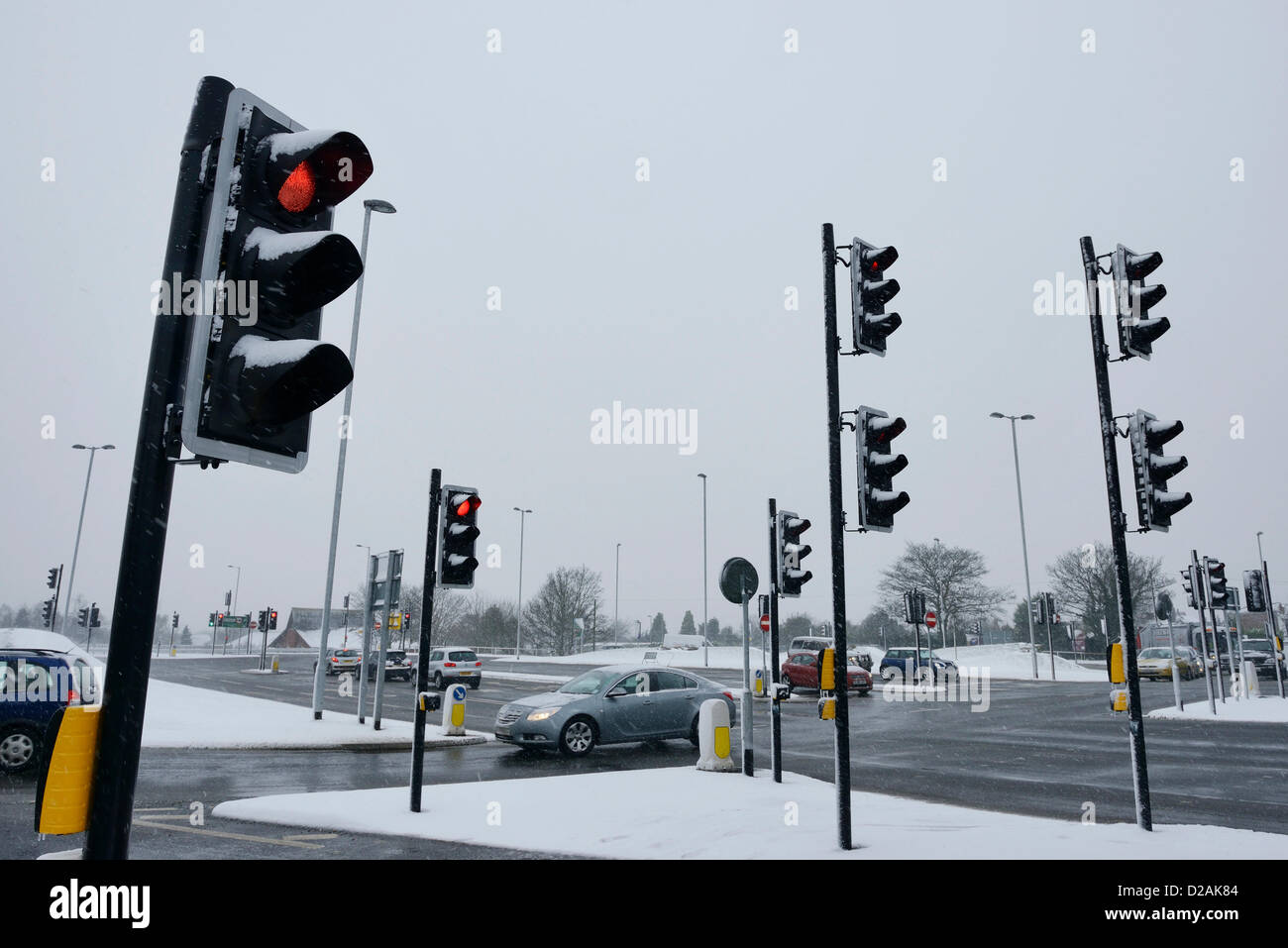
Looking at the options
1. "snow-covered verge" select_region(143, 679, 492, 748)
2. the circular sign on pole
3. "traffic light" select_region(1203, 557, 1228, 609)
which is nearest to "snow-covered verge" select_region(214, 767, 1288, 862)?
the circular sign on pole

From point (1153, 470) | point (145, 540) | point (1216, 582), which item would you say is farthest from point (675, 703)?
point (1216, 582)

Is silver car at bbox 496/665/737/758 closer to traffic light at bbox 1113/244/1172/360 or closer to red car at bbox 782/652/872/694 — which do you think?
traffic light at bbox 1113/244/1172/360

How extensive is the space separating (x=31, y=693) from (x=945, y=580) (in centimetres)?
6540

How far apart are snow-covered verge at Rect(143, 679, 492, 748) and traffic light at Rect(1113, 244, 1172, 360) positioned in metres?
12.6

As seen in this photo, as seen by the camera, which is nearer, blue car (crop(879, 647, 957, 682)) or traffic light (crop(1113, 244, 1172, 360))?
traffic light (crop(1113, 244, 1172, 360))

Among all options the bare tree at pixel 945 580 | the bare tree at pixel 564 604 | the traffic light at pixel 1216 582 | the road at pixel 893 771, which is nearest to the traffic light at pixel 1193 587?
the traffic light at pixel 1216 582

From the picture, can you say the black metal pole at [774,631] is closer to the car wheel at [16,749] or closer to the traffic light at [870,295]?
the traffic light at [870,295]

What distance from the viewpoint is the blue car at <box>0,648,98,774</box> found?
412 inches

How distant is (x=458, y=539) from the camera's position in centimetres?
880

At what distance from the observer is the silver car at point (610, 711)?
46.1 feet

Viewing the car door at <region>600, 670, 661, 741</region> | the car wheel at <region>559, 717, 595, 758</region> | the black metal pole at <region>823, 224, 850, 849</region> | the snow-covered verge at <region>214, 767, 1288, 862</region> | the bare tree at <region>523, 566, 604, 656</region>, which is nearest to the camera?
the snow-covered verge at <region>214, 767, 1288, 862</region>

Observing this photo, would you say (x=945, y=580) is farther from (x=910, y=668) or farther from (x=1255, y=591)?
(x=1255, y=591)
